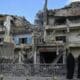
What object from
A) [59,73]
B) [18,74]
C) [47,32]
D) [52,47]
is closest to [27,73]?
[18,74]

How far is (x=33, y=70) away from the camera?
87.9 ft

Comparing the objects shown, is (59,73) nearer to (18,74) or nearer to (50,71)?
(50,71)

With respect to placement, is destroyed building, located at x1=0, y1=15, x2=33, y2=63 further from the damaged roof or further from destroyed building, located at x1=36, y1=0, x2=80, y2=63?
the damaged roof

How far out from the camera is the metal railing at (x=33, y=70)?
2573 centimetres

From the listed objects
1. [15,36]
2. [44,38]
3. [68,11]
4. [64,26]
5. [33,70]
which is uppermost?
[68,11]

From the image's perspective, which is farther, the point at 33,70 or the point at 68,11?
the point at 68,11

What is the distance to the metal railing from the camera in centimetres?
2573

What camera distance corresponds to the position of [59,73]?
2522 cm

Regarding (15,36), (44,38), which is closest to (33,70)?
(44,38)

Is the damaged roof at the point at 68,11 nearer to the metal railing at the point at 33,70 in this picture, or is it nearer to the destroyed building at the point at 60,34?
the destroyed building at the point at 60,34

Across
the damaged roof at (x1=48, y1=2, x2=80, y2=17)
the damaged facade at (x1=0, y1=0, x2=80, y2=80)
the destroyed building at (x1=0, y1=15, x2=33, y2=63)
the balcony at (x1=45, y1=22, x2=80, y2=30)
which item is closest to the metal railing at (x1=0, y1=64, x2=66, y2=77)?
the damaged facade at (x1=0, y1=0, x2=80, y2=80)

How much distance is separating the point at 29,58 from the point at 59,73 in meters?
20.7

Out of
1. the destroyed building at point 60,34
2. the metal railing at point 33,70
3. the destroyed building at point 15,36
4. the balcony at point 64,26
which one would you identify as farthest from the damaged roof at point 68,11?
the metal railing at point 33,70

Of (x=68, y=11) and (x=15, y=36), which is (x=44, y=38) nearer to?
(x=15, y=36)
